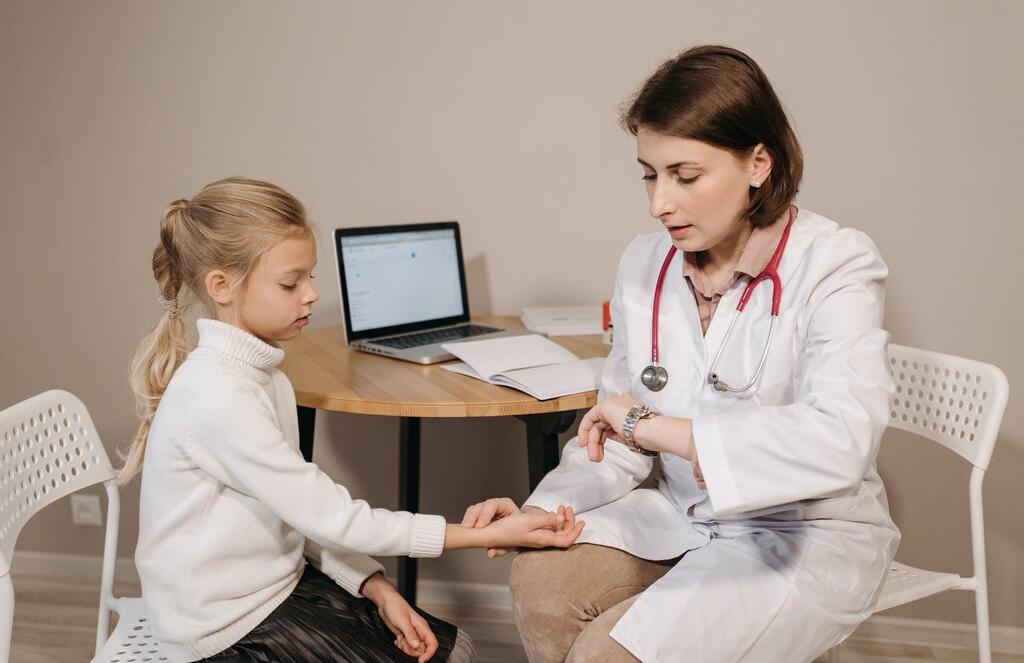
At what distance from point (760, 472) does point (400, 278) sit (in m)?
1.19

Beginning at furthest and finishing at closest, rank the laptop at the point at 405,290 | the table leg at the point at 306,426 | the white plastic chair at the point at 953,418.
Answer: the laptop at the point at 405,290
the table leg at the point at 306,426
the white plastic chair at the point at 953,418

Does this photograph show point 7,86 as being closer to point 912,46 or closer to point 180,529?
point 180,529

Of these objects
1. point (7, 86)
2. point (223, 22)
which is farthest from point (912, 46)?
point (7, 86)

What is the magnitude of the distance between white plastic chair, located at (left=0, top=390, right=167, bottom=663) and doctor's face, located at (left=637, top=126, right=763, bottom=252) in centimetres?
102

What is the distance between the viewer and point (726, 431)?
1187 mm

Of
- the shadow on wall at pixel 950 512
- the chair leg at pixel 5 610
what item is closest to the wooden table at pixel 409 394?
the chair leg at pixel 5 610

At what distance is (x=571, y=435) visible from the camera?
2424mm

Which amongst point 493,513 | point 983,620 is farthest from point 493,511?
point 983,620

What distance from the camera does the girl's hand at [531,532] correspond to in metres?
1.39

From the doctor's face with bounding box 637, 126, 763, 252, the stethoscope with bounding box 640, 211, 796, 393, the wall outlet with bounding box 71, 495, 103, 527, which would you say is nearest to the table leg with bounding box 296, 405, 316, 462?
the stethoscope with bounding box 640, 211, 796, 393

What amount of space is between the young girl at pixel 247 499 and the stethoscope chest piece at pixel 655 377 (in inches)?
9.7

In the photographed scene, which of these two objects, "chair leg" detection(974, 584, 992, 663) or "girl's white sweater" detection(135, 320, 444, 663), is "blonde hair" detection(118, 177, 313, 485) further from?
"chair leg" detection(974, 584, 992, 663)

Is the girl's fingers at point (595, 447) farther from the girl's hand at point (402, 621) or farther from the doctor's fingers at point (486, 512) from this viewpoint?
the girl's hand at point (402, 621)

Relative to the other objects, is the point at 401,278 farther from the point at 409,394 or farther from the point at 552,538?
the point at 552,538
